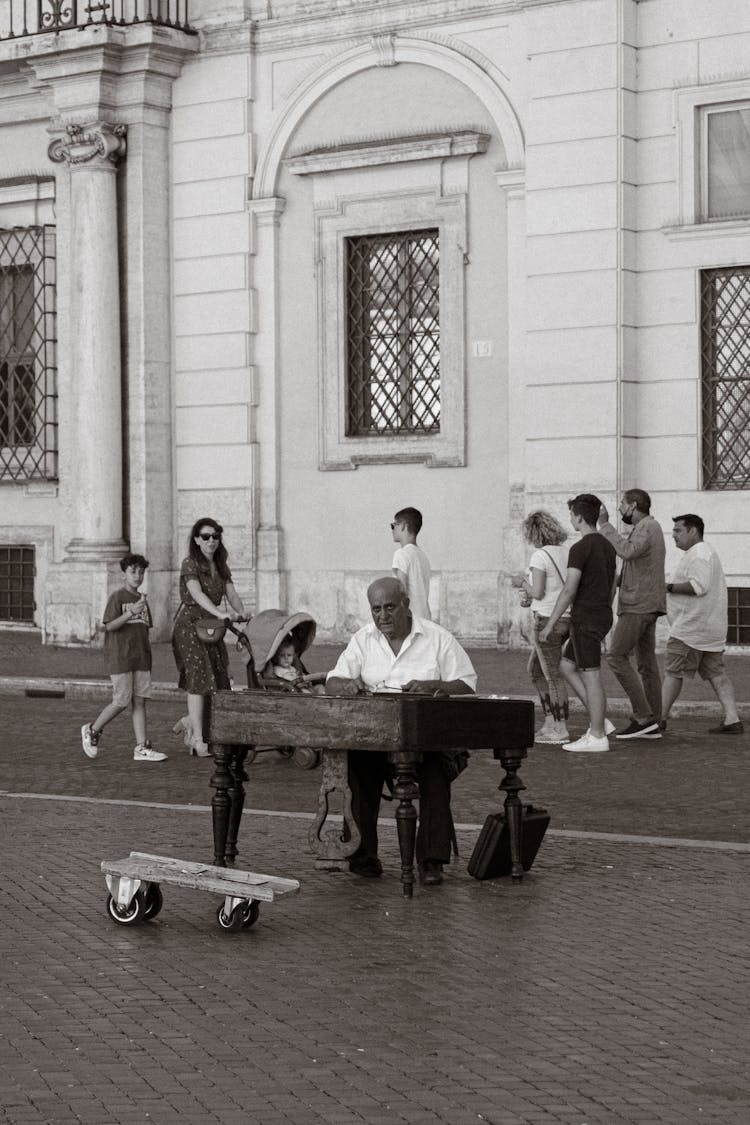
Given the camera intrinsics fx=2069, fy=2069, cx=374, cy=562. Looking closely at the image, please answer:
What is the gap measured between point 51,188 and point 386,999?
18.3m

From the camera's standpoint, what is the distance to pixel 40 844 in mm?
9484

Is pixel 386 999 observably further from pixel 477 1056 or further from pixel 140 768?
pixel 140 768

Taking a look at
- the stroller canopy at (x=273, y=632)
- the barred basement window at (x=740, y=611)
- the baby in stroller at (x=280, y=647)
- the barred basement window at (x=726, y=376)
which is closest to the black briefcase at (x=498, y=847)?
the baby in stroller at (x=280, y=647)

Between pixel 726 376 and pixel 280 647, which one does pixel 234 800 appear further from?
pixel 726 376

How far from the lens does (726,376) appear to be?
19141 millimetres

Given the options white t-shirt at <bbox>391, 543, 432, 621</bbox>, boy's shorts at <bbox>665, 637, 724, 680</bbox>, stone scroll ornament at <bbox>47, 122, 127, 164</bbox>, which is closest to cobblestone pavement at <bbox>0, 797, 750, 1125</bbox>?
boy's shorts at <bbox>665, 637, 724, 680</bbox>

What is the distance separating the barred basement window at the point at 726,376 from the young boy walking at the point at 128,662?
24.8 ft

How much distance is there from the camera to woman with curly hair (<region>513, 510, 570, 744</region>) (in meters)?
13.8

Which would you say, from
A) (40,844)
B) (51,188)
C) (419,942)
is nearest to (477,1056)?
(419,942)

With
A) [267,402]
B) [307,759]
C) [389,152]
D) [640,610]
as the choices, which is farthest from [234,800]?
[267,402]

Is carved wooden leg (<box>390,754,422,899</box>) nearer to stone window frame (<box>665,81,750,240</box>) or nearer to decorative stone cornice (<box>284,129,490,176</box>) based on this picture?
stone window frame (<box>665,81,750,240</box>)

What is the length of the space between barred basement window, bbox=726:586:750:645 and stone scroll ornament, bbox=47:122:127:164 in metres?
8.36

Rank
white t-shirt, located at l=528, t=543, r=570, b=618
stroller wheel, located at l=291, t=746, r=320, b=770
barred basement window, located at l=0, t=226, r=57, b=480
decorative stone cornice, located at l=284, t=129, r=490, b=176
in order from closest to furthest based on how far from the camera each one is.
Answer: stroller wheel, located at l=291, t=746, r=320, b=770
white t-shirt, located at l=528, t=543, r=570, b=618
decorative stone cornice, located at l=284, t=129, r=490, b=176
barred basement window, located at l=0, t=226, r=57, b=480

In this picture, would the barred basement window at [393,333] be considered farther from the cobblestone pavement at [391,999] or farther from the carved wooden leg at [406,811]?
the carved wooden leg at [406,811]
